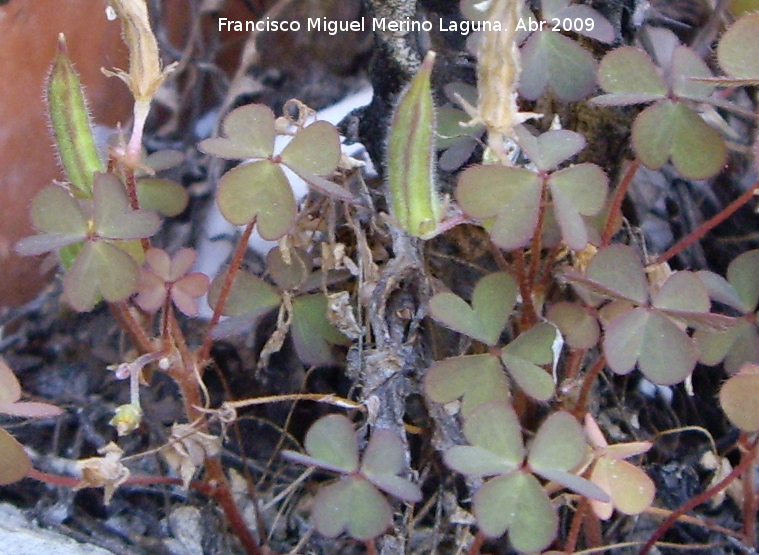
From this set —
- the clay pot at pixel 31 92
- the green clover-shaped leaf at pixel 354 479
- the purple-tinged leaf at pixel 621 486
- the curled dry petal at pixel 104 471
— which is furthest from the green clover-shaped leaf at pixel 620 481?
the clay pot at pixel 31 92

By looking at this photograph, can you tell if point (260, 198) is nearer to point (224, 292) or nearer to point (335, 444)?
point (224, 292)

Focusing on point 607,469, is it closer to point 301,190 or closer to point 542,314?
point 542,314

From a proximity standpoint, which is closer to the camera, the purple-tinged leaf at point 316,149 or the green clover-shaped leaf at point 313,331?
the purple-tinged leaf at point 316,149

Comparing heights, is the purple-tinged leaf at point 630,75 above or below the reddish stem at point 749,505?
above

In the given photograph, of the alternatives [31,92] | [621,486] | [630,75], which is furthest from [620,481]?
[31,92]

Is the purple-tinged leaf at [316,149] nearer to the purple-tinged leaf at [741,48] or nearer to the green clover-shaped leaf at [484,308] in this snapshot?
the green clover-shaped leaf at [484,308]

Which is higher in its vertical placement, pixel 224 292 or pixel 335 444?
pixel 224 292
